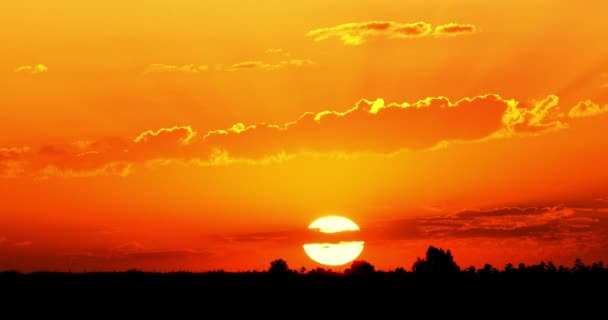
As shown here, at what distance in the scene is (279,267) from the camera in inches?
2886

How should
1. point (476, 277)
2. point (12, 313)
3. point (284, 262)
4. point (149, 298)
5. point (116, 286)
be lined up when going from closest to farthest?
1. point (12, 313)
2. point (149, 298)
3. point (116, 286)
4. point (476, 277)
5. point (284, 262)

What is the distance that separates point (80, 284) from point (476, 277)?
27915 mm

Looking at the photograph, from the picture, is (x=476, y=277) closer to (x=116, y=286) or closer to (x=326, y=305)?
(x=326, y=305)

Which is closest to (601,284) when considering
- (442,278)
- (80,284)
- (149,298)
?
(442,278)

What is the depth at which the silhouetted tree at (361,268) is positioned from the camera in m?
71.8

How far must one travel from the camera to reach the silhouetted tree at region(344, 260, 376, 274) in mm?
71812

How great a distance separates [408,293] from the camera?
5891cm

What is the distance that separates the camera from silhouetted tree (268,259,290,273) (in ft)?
227

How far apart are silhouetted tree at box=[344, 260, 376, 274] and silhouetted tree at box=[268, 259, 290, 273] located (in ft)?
16.4

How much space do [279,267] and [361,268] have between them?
23.3 ft

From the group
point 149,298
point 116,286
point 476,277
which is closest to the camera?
point 149,298

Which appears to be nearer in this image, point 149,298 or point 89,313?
point 89,313

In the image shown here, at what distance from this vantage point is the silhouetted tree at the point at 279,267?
69.2m

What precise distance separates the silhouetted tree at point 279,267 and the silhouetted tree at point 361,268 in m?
5.01
